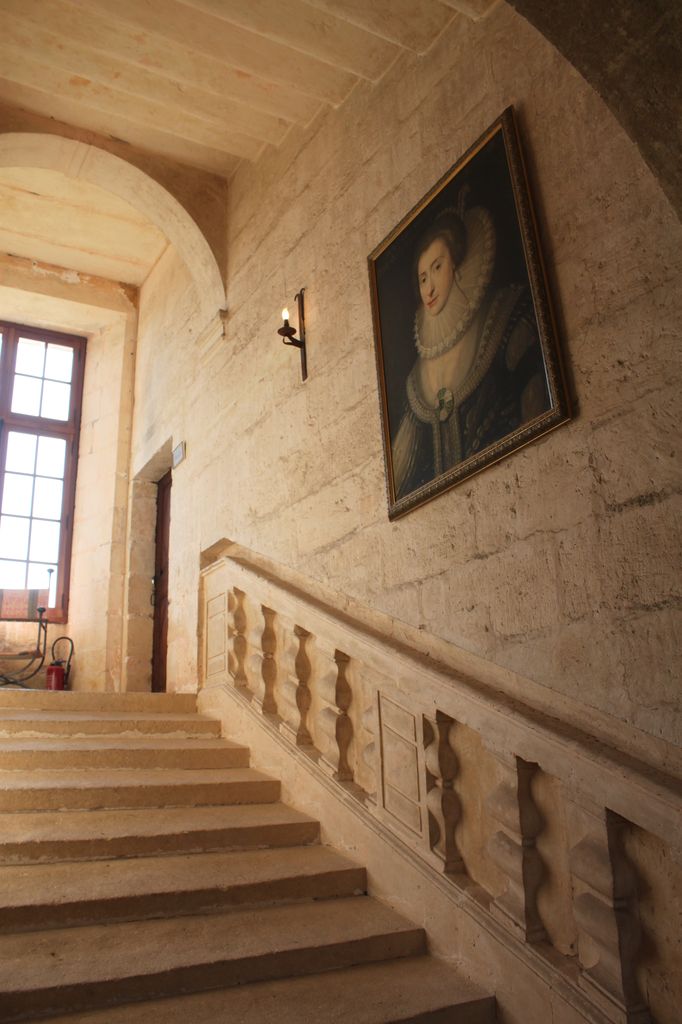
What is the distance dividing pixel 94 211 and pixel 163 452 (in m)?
1.94

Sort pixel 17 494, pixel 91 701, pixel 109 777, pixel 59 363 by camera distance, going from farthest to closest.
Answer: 1. pixel 59 363
2. pixel 17 494
3. pixel 91 701
4. pixel 109 777

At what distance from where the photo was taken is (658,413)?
198 centimetres

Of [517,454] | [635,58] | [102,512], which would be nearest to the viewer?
[635,58]

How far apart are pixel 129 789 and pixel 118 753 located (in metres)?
0.35

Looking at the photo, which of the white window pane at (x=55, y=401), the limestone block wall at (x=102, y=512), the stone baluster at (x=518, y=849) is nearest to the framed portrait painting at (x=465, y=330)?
the stone baluster at (x=518, y=849)

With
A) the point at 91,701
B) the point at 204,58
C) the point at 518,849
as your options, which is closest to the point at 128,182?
the point at 204,58

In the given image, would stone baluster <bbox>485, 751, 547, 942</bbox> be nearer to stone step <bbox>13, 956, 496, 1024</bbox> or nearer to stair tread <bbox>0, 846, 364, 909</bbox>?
stone step <bbox>13, 956, 496, 1024</bbox>

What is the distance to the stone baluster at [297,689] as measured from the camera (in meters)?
3.24

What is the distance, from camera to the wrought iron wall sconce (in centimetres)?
381

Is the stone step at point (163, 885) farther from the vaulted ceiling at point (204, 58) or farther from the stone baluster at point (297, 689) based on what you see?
the vaulted ceiling at point (204, 58)

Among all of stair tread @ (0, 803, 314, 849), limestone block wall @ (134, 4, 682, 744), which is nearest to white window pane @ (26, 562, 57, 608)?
limestone block wall @ (134, 4, 682, 744)

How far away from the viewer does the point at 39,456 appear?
23.9 feet

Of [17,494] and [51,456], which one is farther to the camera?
[51,456]

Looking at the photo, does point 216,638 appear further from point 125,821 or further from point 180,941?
point 180,941
